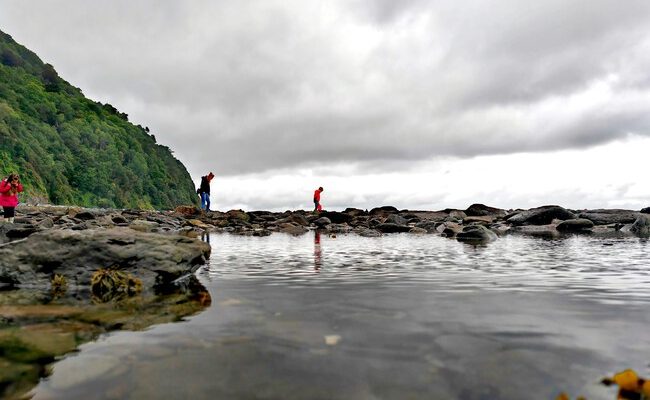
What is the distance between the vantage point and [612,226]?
27.3 m

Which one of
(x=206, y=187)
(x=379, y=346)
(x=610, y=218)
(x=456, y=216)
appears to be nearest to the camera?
(x=379, y=346)

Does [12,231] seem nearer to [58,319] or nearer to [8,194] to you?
[8,194]

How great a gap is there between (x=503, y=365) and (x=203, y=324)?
2.74 metres

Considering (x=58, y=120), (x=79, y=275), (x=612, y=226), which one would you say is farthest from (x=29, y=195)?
(x=612, y=226)

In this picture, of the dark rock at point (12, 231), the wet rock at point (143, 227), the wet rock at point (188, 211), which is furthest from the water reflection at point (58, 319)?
the wet rock at point (188, 211)

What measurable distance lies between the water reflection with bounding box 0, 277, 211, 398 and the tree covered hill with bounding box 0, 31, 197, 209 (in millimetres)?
62576

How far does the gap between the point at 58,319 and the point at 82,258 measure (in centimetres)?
257

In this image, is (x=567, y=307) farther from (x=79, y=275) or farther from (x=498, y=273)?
(x=79, y=275)

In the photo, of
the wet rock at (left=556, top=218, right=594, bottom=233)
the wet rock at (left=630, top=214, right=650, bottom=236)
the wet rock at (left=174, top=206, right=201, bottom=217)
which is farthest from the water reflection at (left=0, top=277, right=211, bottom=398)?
the wet rock at (left=174, top=206, right=201, bottom=217)

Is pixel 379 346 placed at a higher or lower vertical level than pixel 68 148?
lower

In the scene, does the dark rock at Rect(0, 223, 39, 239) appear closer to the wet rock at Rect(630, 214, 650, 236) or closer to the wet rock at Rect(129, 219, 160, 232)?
the wet rock at Rect(129, 219, 160, 232)

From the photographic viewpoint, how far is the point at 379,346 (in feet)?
11.2

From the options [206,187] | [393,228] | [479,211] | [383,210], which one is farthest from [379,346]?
[383,210]

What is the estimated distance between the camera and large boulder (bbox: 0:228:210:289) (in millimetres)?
6484
